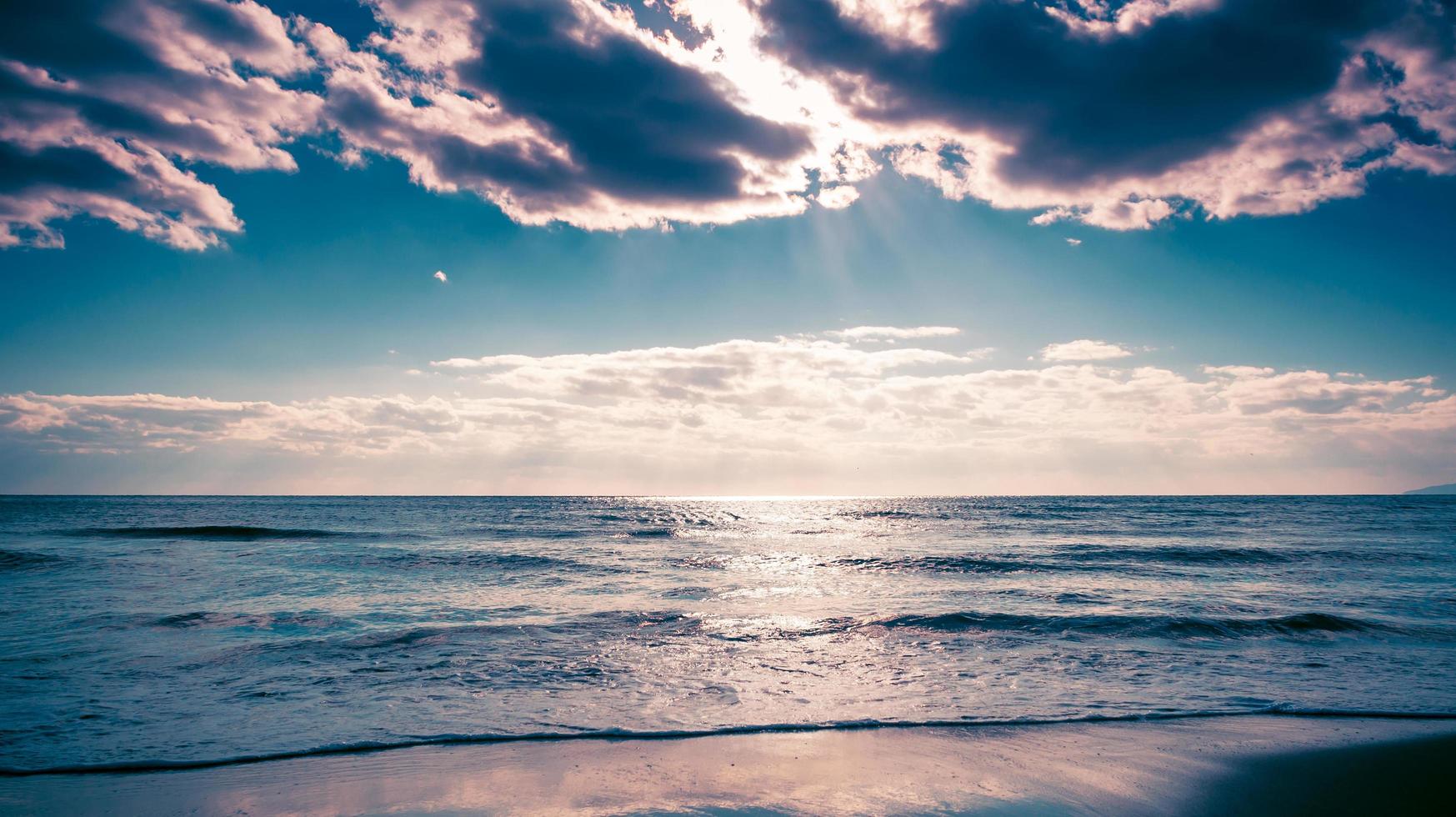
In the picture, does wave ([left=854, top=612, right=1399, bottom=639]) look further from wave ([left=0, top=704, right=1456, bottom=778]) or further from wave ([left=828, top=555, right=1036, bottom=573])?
wave ([left=828, top=555, right=1036, bottom=573])

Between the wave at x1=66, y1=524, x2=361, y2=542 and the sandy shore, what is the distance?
135 feet

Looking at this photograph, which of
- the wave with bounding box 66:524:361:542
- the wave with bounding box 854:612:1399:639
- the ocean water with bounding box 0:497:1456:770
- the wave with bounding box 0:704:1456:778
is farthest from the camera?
the wave with bounding box 66:524:361:542

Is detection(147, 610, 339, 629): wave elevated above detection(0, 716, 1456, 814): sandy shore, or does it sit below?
below

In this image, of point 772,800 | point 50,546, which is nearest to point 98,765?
point 772,800

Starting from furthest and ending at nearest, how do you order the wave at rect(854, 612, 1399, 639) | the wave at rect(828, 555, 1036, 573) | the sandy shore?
the wave at rect(828, 555, 1036, 573) < the wave at rect(854, 612, 1399, 639) < the sandy shore

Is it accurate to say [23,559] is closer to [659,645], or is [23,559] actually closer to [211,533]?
[211,533]

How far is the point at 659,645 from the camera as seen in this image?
42.3 ft

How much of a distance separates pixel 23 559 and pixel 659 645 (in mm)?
30030

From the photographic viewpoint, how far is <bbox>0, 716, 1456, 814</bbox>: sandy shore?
635cm

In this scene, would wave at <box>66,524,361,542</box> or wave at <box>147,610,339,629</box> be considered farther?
wave at <box>66,524,361,542</box>

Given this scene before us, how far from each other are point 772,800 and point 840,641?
7.11 meters

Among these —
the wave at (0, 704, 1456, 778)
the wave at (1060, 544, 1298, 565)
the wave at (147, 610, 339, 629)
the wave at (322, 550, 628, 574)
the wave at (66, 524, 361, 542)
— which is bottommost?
the wave at (66, 524, 361, 542)

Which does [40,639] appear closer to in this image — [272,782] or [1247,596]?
[272,782]

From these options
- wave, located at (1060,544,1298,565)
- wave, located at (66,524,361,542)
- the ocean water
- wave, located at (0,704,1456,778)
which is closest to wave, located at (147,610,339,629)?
the ocean water
